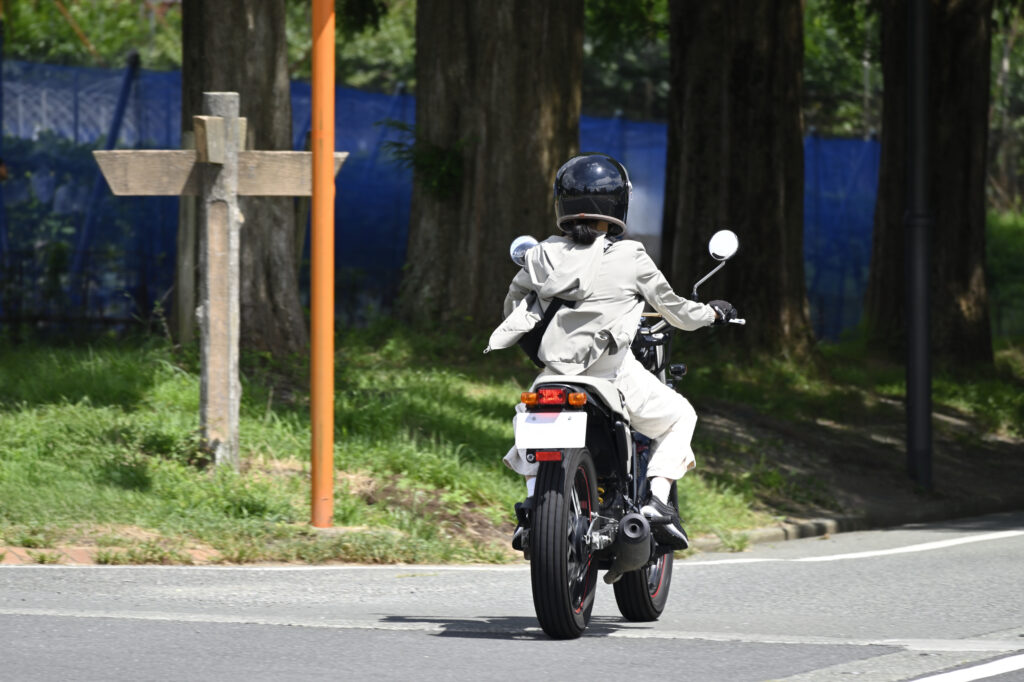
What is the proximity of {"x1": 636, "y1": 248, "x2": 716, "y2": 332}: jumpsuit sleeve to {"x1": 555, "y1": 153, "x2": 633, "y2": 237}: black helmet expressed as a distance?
0.71 ft

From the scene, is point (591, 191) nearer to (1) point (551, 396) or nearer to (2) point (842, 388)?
(1) point (551, 396)

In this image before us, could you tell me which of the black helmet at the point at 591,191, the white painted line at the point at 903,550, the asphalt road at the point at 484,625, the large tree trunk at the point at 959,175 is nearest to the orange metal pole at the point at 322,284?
the asphalt road at the point at 484,625

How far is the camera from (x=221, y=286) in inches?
389

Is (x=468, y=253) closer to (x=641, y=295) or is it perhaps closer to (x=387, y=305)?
(x=387, y=305)

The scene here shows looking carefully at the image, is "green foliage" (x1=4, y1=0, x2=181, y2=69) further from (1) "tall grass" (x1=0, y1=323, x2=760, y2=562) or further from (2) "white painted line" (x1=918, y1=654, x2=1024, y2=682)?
(2) "white painted line" (x1=918, y1=654, x2=1024, y2=682)

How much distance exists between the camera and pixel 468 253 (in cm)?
1638

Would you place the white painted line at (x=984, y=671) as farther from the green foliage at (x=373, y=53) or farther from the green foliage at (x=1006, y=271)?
the green foliage at (x=373, y=53)

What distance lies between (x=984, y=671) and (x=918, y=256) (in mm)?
8159

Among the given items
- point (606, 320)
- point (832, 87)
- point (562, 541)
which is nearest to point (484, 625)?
point (562, 541)

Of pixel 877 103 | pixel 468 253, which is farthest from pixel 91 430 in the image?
pixel 877 103

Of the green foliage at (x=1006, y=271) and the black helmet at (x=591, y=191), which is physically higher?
the black helmet at (x=591, y=191)

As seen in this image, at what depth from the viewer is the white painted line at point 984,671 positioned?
548 cm

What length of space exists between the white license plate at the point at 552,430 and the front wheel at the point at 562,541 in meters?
0.15

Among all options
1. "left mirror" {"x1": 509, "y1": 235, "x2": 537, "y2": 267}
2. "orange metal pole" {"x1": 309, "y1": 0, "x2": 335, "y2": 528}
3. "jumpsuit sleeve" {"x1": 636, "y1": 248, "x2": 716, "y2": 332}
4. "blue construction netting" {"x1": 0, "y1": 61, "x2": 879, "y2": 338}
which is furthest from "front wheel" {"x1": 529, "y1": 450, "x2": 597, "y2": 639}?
"blue construction netting" {"x1": 0, "y1": 61, "x2": 879, "y2": 338}
